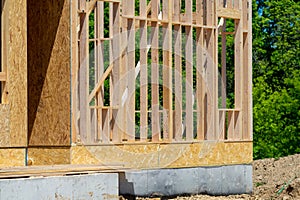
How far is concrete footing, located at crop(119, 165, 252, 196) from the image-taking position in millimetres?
13766

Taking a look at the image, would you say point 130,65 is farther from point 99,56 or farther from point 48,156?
point 48,156

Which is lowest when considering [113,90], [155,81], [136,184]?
[136,184]

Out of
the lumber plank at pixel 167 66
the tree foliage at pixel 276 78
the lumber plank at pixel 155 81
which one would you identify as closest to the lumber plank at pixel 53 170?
the lumber plank at pixel 155 81

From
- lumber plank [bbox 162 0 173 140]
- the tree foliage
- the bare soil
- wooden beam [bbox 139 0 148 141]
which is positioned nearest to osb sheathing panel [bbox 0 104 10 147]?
wooden beam [bbox 139 0 148 141]

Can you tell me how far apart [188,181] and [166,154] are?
2.56 ft

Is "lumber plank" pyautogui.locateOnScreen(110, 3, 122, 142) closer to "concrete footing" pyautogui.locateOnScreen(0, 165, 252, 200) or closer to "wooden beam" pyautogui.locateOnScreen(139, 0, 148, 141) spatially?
"wooden beam" pyautogui.locateOnScreen(139, 0, 148, 141)

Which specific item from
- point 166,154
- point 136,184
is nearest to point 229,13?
point 166,154

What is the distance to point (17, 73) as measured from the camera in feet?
40.0

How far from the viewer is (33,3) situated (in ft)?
44.3

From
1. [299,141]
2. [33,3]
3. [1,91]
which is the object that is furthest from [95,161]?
[299,141]

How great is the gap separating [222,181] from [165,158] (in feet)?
5.44

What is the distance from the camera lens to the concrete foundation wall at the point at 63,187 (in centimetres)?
1095

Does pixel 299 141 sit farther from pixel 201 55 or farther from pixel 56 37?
pixel 56 37

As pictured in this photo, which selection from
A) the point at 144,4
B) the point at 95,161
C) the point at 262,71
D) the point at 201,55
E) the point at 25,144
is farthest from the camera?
the point at 262,71
